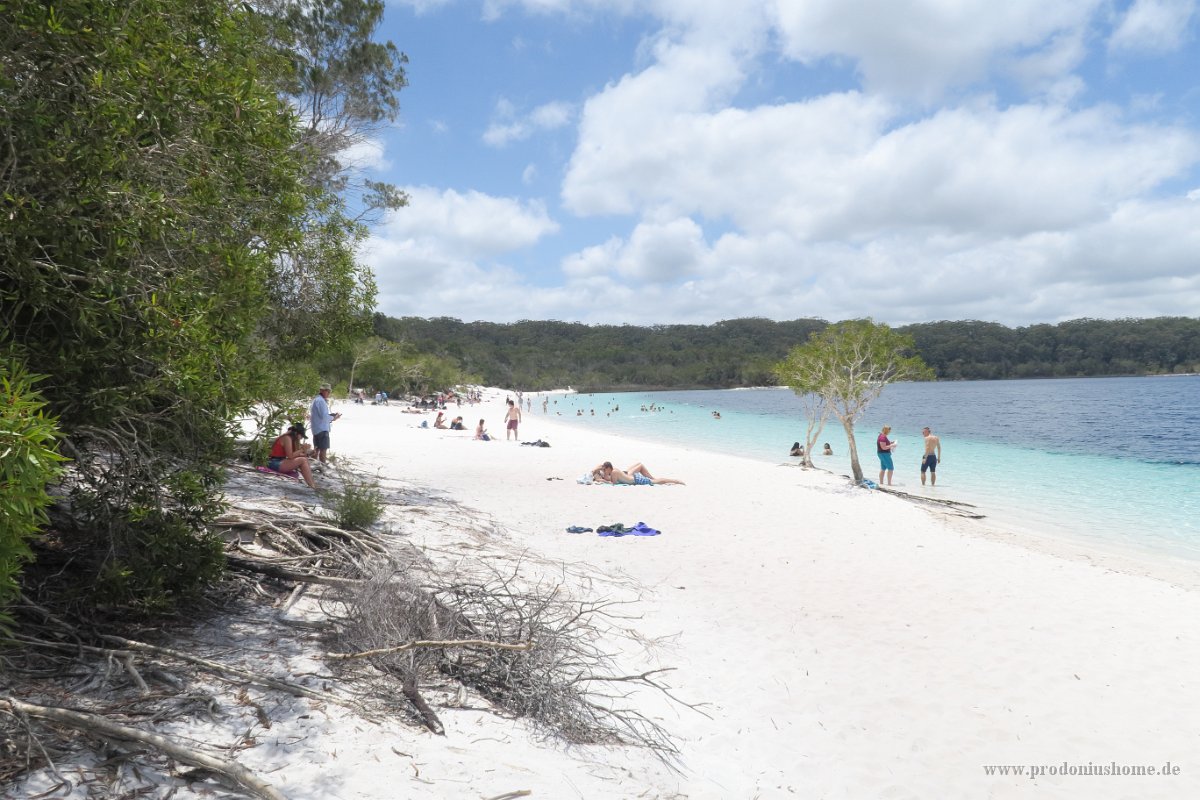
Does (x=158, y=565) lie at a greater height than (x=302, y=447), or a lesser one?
lesser

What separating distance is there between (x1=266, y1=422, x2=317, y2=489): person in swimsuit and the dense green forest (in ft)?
285

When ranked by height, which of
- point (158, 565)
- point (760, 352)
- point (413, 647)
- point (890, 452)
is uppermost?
point (760, 352)

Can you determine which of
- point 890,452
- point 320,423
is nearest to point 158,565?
point 320,423

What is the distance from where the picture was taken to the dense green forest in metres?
122

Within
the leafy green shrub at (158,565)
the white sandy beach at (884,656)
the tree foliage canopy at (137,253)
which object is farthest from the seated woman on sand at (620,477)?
the leafy green shrub at (158,565)

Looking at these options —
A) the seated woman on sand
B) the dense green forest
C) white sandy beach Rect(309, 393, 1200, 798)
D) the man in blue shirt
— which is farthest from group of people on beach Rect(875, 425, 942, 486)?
the dense green forest

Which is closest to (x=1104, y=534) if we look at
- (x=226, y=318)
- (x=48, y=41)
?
(x=226, y=318)

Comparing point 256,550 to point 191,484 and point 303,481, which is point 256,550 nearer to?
point 191,484

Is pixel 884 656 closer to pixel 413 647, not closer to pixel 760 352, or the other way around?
pixel 413 647

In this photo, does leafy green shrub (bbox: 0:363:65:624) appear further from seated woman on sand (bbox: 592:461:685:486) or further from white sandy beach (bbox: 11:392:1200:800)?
seated woman on sand (bbox: 592:461:685:486)

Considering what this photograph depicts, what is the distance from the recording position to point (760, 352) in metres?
147

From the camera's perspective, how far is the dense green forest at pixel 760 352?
12200 cm

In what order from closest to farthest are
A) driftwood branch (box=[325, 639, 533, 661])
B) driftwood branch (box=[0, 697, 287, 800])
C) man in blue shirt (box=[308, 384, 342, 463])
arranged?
driftwood branch (box=[0, 697, 287, 800]) < driftwood branch (box=[325, 639, 533, 661]) < man in blue shirt (box=[308, 384, 342, 463])

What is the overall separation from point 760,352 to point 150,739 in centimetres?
14939
